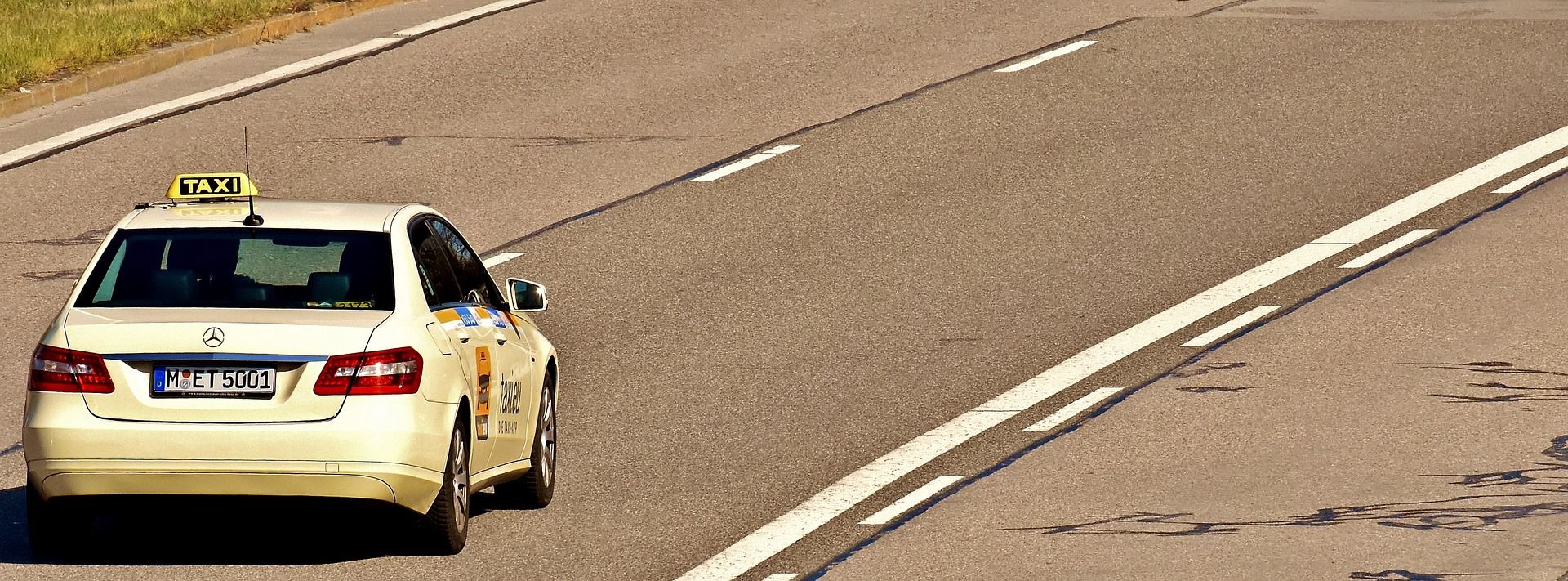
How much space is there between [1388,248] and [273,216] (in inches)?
343

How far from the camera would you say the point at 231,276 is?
9211mm

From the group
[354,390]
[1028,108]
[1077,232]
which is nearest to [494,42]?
[1028,108]

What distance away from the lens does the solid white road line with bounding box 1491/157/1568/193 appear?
55.5ft

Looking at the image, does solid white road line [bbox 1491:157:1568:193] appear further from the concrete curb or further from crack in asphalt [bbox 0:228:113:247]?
the concrete curb

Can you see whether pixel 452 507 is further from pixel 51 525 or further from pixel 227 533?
pixel 51 525

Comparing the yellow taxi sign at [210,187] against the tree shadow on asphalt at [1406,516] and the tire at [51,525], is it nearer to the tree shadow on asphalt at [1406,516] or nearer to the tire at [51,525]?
the tire at [51,525]

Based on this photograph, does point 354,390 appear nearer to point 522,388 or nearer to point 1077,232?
point 522,388

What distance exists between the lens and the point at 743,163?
714 inches

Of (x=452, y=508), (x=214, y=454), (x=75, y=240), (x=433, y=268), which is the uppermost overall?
(x=433, y=268)

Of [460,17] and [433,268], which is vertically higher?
[460,17]

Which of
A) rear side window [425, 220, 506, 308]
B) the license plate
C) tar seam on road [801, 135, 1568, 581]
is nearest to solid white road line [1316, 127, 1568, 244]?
tar seam on road [801, 135, 1568, 581]

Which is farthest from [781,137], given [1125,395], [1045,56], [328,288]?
[328,288]

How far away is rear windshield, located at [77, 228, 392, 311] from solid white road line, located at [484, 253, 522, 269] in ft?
19.9

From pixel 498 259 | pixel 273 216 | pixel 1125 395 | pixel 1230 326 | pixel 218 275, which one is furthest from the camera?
pixel 498 259
